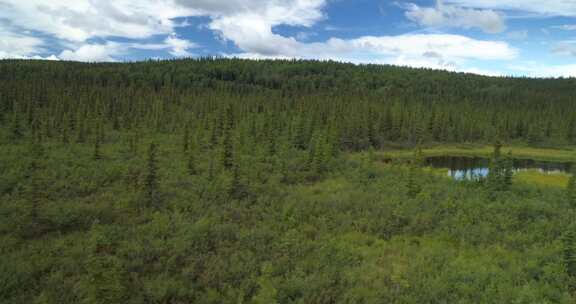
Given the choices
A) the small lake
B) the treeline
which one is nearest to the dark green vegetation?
the treeline

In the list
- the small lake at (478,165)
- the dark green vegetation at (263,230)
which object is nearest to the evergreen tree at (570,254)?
the dark green vegetation at (263,230)

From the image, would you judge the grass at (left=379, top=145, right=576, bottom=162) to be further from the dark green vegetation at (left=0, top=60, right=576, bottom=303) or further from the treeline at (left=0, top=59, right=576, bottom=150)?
the dark green vegetation at (left=0, top=60, right=576, bottom=303)

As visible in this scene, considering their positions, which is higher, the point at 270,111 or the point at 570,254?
the point at 270,111

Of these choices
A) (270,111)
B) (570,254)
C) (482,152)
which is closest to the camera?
(570,254)

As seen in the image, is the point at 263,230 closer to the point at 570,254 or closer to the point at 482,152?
the point at 570,254

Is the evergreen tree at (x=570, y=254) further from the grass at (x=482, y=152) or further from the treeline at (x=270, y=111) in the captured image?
the grass at (x=482, y=152)

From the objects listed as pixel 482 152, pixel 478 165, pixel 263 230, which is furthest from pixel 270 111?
pixel 263 230
